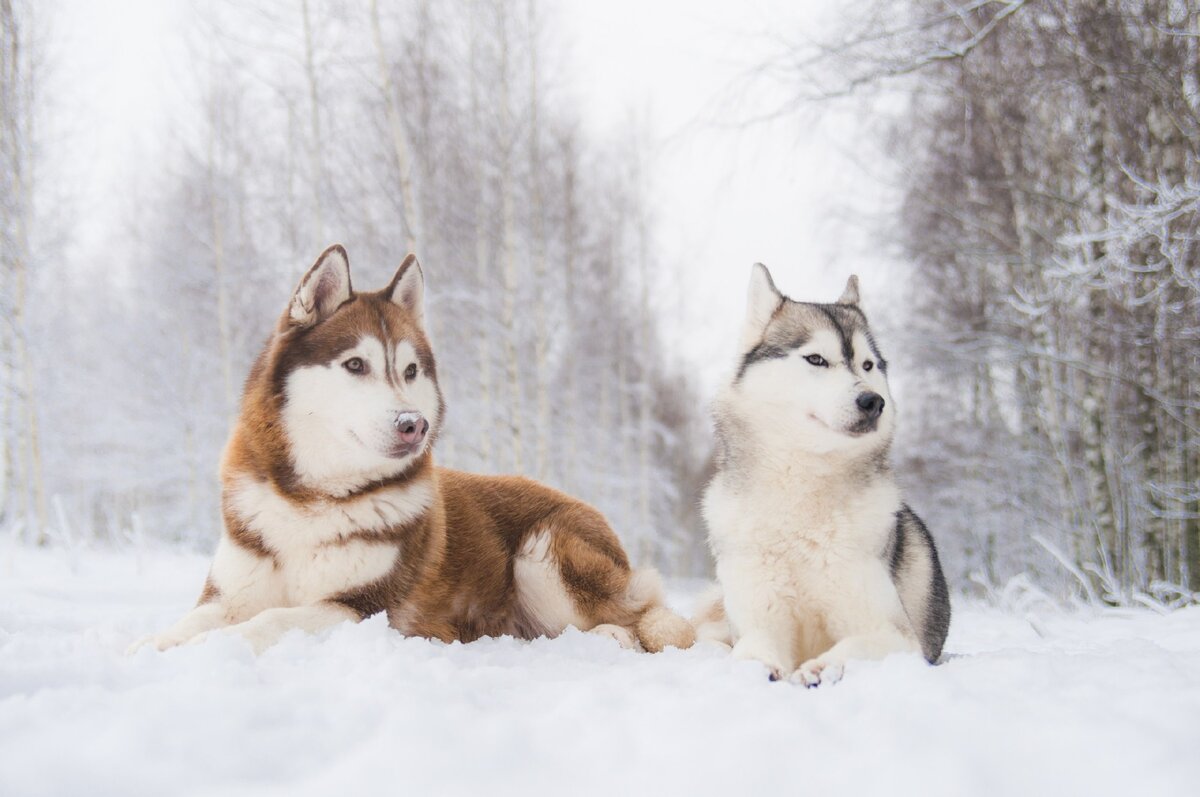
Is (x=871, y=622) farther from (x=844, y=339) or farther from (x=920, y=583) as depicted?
(x=844, y=339)

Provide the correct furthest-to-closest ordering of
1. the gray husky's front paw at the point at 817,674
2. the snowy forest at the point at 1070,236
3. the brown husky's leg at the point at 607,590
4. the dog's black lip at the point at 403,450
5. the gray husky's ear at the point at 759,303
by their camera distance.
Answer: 1. the snowy forest at the point at 1070,236
2. the brown husky's leg at the point at 607,590
3. the gray husky's ear at the point at 759,303
4. the dog's black lip at the point at 403,450
5. the gray husky's front paw at the point at 817,674

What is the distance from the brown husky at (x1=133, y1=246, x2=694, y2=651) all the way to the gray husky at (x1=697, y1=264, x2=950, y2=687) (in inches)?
23.2

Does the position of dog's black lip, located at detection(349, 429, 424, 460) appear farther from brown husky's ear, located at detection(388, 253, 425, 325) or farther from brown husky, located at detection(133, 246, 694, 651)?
brown husky's ear, located at detection(388, 253, 425, 325)

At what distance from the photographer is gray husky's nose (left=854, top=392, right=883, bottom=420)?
250cm

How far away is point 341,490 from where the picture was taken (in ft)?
8.80

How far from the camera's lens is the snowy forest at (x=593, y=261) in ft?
19.8

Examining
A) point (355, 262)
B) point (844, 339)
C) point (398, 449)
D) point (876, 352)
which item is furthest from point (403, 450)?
point (355, 262)

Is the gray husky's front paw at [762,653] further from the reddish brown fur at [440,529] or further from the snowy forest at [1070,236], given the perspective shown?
the snowy forest at [1070,236]

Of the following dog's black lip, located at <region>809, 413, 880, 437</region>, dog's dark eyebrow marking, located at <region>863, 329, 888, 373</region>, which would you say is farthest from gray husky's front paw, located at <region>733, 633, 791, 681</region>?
dog's dark eyebrow marking, located at <region>863, 329, 888, 373</region>

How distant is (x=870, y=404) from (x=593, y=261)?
16.7m

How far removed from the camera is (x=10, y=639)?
7.51ft

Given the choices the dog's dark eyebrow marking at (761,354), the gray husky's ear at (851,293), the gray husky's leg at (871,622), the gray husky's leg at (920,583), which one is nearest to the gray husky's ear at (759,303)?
the dog's dark eyebrow marking at (761,354)

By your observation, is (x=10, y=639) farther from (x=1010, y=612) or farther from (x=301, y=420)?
(x=1010, y=612)

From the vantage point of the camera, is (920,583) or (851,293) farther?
(851,293)
